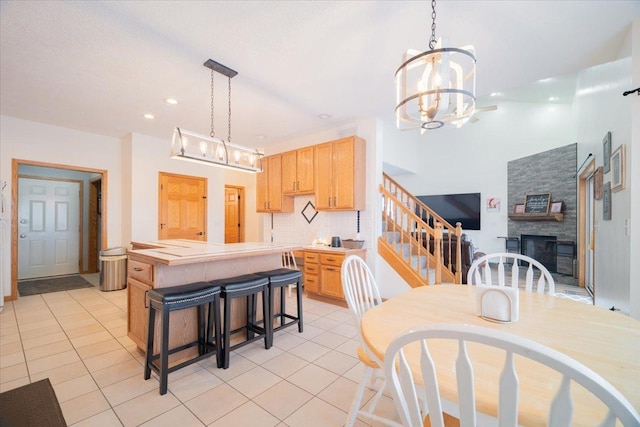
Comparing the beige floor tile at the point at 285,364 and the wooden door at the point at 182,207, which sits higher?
the wooden door at the point at 182,207

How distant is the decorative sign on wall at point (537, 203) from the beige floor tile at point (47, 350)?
907 centimetres

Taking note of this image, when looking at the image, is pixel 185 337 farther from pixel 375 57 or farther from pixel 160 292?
pixel 375 57

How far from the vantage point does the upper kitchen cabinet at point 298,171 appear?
483 cm

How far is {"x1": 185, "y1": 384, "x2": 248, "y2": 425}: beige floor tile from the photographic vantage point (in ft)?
5.83

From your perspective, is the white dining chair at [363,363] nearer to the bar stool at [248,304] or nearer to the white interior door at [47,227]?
the bar stool at [248,304]

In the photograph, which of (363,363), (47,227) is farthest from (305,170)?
(47,227)

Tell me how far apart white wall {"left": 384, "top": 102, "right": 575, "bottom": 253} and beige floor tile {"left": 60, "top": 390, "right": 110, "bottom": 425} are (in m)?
6.36

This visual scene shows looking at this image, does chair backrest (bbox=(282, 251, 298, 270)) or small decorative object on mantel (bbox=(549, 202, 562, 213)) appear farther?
small decorative object on mantel (bbox=(549, 202, 562, 213))

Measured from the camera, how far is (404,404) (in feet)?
2.71

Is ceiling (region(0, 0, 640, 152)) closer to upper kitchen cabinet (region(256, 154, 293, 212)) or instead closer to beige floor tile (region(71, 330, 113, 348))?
upper kitchen cabinet (region(256, 154, 293, 212))

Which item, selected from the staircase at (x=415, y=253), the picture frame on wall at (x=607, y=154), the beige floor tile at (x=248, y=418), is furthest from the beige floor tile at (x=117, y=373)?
the picture frame on wall at (x=607, y=154)

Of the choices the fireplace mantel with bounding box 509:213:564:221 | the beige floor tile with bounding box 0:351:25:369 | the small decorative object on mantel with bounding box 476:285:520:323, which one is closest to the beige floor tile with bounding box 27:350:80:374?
the beige floor tile with bounding box 0:351:25:369

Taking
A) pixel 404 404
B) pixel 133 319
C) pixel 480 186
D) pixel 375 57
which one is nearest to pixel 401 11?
pixel 375 57

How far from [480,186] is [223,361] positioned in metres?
7.78
